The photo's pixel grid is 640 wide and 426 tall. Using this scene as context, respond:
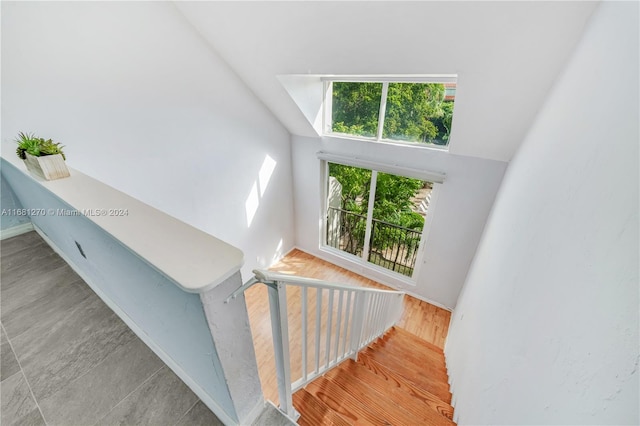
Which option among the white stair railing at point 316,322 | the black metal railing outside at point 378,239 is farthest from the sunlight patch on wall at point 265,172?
the white stair railing at point 316,322

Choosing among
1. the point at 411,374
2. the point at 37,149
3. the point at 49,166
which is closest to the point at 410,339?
the point at 411,374

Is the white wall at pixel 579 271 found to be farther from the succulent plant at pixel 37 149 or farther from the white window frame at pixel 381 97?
the succulent plant at pixel 37 149

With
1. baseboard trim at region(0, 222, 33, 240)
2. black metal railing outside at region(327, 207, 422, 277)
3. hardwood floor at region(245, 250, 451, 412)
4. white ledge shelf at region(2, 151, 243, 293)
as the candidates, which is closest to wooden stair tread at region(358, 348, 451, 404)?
hardwood floor at region(245, 250, 451, 412)

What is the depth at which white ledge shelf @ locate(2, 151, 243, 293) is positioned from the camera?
0.57m

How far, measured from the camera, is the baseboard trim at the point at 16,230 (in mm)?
2010

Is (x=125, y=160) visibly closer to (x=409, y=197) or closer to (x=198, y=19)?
(x=198, y=19)

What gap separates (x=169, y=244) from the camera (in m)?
0.68

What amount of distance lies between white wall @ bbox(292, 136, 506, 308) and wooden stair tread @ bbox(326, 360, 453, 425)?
2.11 m

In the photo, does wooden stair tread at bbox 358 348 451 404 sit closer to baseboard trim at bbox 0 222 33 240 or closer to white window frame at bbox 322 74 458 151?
white window frame at bbox 322 74 458 151

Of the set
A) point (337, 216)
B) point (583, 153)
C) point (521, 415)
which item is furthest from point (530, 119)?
point (337, 216)

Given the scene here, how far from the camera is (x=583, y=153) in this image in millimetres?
866

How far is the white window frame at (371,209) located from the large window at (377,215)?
0.12 feet

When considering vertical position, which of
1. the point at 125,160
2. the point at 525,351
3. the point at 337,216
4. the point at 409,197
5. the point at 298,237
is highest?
the point at 125,160

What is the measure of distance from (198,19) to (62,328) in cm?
258
